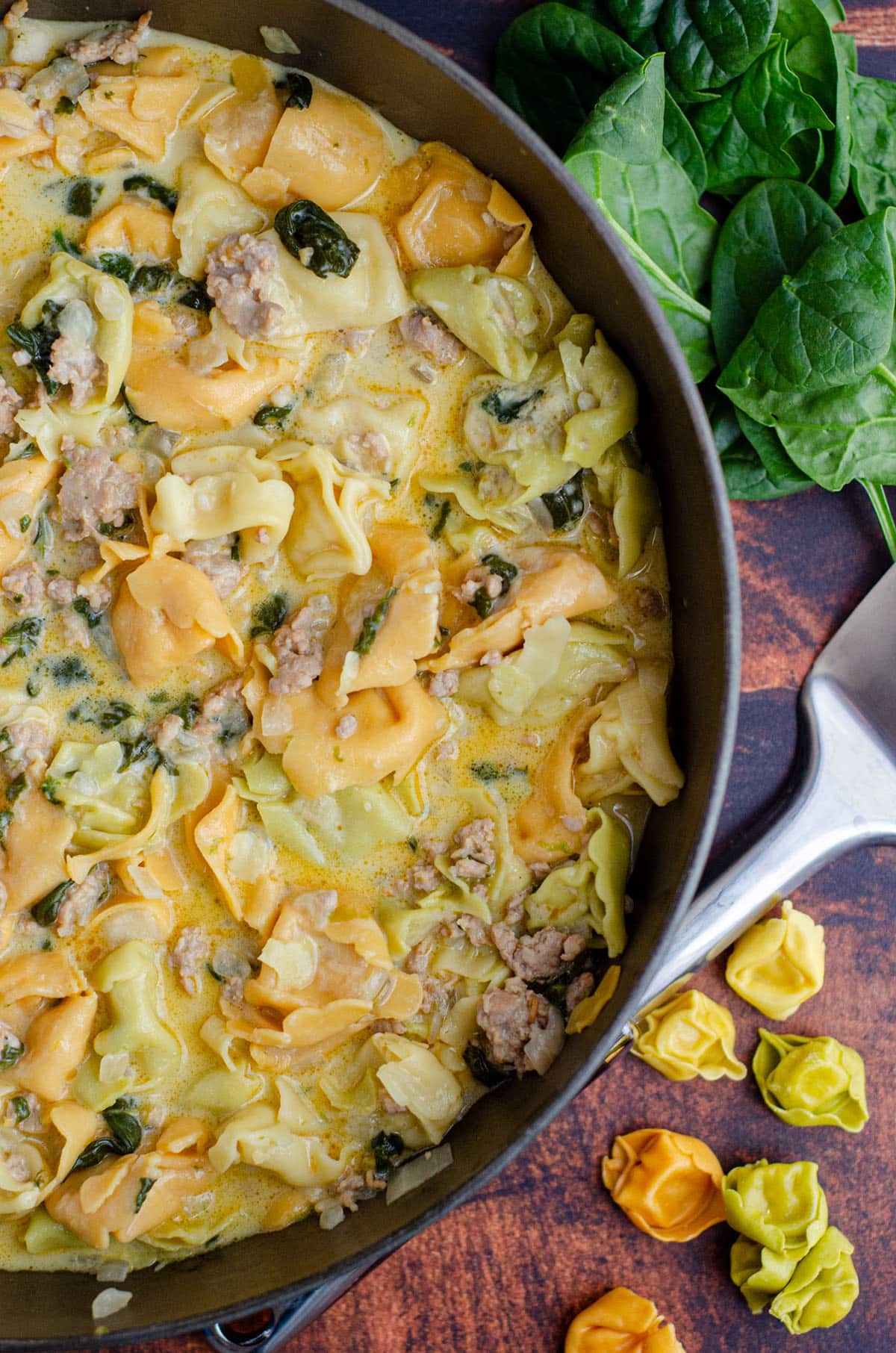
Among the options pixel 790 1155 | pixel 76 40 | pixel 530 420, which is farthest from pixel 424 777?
pixel 76 40

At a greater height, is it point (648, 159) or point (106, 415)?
point (648, 159)

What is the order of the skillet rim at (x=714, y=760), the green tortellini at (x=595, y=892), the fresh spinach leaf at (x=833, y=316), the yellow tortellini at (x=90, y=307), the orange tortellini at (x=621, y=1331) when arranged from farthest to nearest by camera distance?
the orange tortellini at (x=621, y=1331), the green tortellini at (x=595, y=892), the fresh spinach leaf at (x=833, y=316), the yellow tortellini at (x=90, y=307), the skillet rim at (x=714, y=760)

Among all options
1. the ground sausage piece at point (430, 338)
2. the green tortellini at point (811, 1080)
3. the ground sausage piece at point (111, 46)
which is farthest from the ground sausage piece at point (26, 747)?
the green tortellini at point (811, 1080)

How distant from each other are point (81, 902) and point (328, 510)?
1320 mm

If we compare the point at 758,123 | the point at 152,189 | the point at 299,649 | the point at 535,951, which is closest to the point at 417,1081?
the point at 535,951

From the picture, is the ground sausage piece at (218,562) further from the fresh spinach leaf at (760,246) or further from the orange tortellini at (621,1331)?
the orange tortellini at (621,1331)

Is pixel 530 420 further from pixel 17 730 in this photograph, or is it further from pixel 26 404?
pixel 17 730

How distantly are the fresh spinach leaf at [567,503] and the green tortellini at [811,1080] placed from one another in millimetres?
1779

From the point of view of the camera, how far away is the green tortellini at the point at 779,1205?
340 cm

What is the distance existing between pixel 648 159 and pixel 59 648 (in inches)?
83.0

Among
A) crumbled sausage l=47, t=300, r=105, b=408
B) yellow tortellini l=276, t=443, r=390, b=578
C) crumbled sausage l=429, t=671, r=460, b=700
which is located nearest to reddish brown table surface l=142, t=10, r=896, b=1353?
crumbled sausage l=429, t=671, r=460, b=700

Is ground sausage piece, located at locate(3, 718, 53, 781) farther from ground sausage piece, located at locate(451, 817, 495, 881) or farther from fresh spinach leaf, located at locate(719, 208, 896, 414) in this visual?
fresh spinach leaf, located at locate(719, 208, 896, 414)

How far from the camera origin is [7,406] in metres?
2.94

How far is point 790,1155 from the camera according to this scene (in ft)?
11.8
